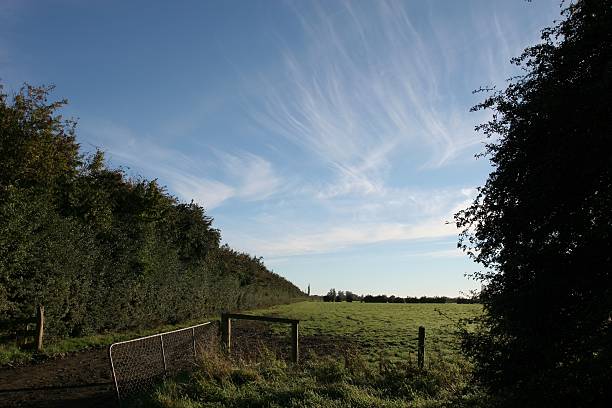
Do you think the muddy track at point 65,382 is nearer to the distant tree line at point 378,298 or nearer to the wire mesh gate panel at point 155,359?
the wire mesh gate panel at point 155,359

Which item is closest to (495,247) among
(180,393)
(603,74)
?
(603,74)

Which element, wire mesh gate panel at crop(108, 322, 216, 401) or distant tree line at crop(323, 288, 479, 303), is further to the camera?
distant tree line at crop(323, 288, 479, 303)

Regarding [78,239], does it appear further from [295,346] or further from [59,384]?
[295,346]

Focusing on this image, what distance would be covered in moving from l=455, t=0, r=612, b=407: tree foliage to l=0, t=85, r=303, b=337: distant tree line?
12201 mm

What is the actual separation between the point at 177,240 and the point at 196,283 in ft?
9.32

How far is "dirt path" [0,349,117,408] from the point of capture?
8.48 m

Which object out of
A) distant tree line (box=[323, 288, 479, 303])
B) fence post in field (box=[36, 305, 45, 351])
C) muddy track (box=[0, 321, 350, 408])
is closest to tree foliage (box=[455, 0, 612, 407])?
muddy track (box=[0, 321, 350, 408])

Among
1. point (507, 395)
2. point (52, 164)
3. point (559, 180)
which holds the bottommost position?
point (507, 395)

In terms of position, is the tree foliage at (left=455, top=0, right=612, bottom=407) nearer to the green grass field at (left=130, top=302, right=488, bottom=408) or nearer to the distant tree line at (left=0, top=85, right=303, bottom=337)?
the green grass field at (left=130, top=302, right=488, bottom=408)

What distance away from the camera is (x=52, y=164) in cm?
1516

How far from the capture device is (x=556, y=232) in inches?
207

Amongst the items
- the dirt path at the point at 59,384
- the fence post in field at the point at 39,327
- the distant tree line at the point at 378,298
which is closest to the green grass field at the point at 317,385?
the dirt path at the point at 59,384

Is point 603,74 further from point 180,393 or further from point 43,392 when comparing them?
point 43,392

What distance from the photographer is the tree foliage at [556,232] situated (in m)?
4.71
